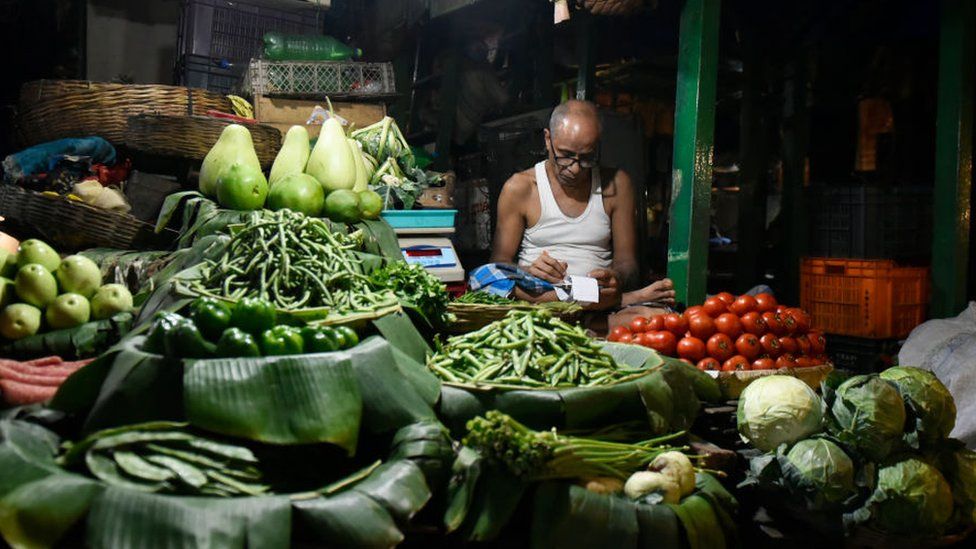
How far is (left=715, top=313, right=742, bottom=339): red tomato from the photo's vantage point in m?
4.21

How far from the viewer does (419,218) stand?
4.79 m

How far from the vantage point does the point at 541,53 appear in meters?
8.30

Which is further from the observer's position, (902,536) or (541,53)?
(541,53)

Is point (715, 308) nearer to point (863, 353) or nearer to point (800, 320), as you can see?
point (800, 320)

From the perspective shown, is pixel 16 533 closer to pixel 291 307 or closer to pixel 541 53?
pixel 291 307

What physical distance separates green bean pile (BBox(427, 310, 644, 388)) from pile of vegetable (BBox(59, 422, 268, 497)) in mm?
→ 854

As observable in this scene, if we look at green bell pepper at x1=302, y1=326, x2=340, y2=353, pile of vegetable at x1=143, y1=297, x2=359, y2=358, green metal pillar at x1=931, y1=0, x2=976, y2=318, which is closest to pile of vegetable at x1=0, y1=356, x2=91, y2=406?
pile of vegetable at x1=143, y1=297, x2=359, y2=358

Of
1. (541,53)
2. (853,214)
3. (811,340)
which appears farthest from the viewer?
(541,53)

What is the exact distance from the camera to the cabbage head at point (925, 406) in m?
3.07

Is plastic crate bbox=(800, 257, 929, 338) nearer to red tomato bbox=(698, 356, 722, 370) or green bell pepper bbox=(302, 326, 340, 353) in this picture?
red tomato bbox=(698, 356, 722, 370)

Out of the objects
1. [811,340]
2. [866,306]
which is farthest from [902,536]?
[866,306]

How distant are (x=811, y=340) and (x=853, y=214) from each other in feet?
7.41

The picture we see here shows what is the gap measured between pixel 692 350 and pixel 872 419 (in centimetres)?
124

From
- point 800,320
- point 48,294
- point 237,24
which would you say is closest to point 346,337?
point 48,294
